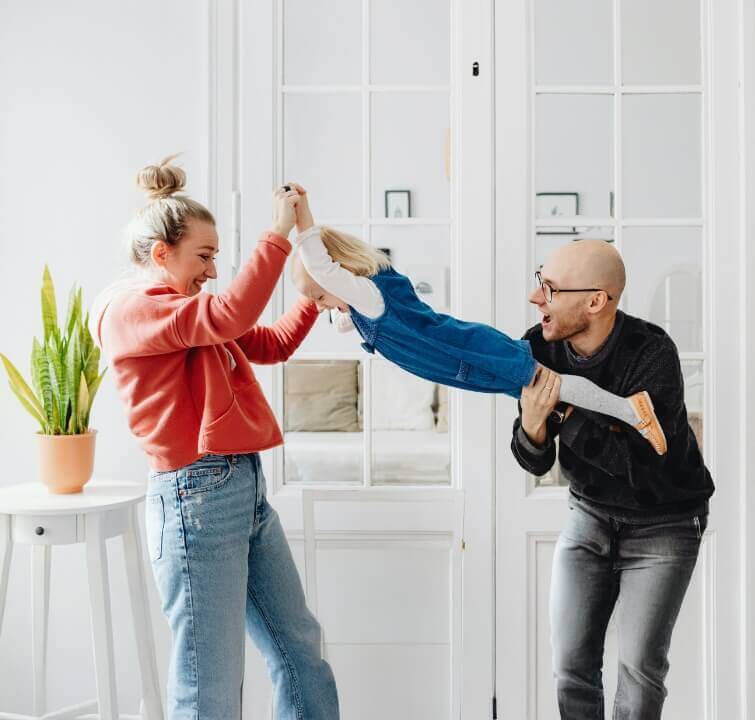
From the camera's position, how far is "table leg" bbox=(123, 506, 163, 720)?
205cm

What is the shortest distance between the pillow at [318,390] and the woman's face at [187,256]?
682mm

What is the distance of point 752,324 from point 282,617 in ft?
4.99

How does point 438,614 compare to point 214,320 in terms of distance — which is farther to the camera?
point 438,614

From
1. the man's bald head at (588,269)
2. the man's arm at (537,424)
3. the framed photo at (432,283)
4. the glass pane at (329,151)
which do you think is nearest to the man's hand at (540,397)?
the man's arm at (537,424)

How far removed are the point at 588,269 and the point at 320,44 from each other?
1.14 meters

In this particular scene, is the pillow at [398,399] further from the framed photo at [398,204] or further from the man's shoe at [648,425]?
the man's shoe at [648,425]

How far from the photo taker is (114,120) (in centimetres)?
232

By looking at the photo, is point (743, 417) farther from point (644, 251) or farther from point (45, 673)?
point (45, 673)

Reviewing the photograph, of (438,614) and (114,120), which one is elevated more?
(114,120)

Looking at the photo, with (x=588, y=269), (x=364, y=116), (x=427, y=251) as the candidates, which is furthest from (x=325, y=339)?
(x=588, y=269)

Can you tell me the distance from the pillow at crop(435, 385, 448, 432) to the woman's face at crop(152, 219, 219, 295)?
0.89m

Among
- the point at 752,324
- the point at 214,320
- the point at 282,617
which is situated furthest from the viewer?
the point at 752,324

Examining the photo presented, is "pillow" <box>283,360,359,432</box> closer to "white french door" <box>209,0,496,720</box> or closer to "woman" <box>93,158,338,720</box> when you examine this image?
"white french door" <box>209,0,496,720</box>

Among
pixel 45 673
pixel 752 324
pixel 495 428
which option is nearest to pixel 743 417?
pixel 752 324
